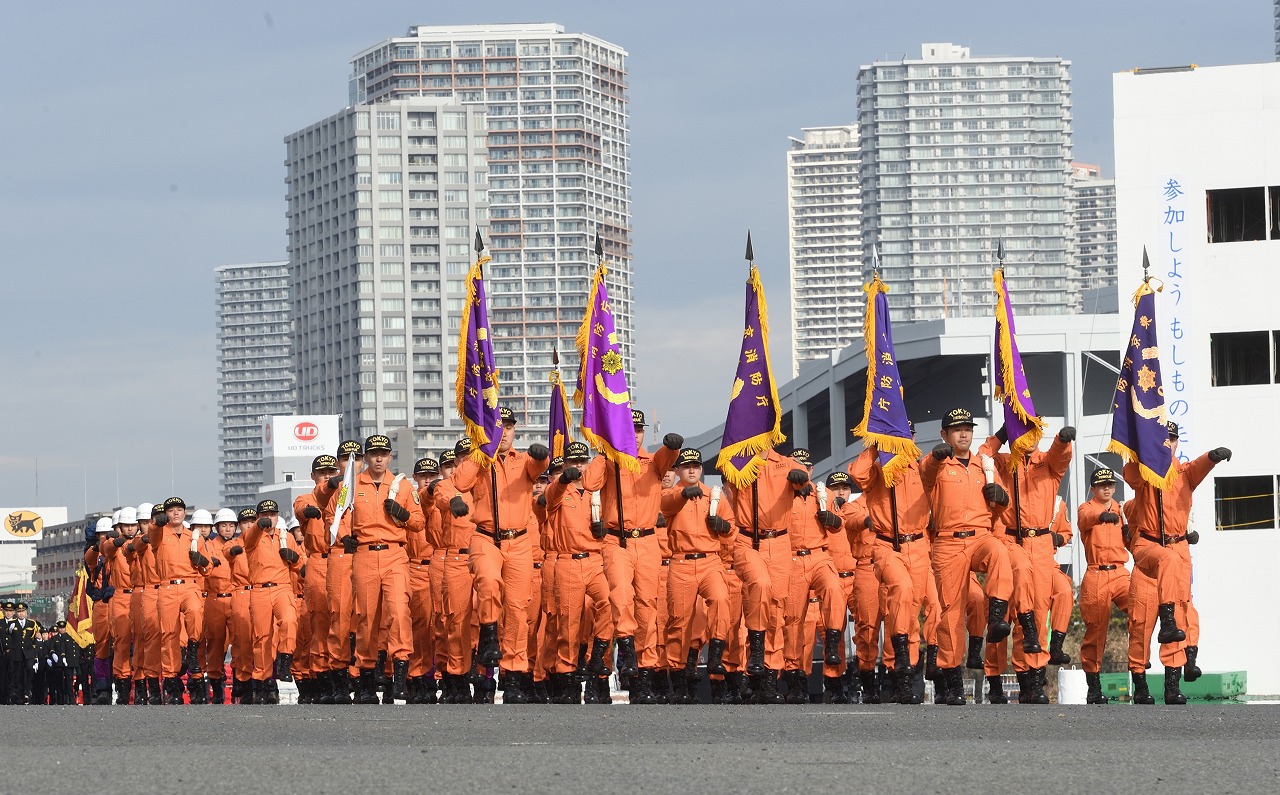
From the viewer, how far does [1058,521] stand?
1608cm

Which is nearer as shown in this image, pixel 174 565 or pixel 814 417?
pixel 174 565

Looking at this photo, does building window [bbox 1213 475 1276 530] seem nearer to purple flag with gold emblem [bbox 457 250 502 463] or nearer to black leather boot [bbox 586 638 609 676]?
purple flag with gold emblem [bbox 457 250 502 463]

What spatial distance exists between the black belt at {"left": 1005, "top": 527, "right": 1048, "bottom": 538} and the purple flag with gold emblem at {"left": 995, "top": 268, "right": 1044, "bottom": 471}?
0.45 meters

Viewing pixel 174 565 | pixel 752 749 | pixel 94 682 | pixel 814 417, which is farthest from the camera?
pixel 814 417

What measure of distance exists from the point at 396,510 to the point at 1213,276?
22201 mm

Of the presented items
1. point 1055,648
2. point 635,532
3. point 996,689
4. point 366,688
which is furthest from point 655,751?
point 366,688

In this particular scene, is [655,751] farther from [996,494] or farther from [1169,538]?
[1169,538]

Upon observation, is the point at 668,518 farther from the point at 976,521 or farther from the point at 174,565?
the point at 174,565

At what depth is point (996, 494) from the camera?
47.8 ft

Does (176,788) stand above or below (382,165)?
below

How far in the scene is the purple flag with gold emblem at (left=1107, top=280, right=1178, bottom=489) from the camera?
607 inches

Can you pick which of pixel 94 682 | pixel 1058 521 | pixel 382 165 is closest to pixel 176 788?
pixel 1058 521

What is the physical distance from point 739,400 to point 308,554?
4.05 meters

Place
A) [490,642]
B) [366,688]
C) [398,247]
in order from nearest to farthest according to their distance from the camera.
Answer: [490,642] → [366,688] → [398,247]
